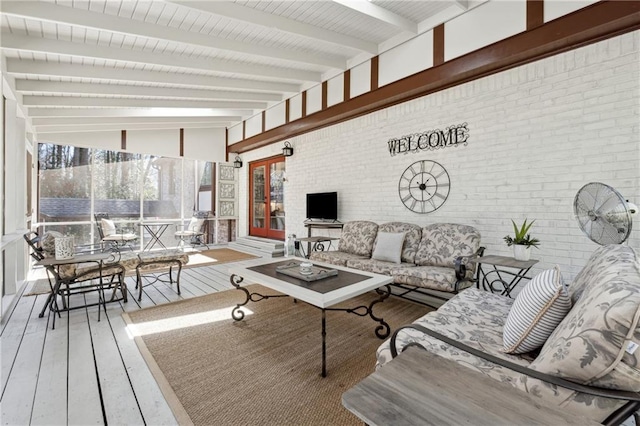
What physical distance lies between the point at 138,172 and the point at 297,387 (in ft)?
23.0

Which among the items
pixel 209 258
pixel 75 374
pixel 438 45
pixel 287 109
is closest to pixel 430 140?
pixel 438 45

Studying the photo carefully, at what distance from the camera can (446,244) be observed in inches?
139

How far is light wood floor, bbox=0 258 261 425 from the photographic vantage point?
170cm

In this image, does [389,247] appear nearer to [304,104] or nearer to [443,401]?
[443,401]

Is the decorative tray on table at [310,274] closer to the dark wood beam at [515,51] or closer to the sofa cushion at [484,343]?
the sofa cushion at [484,343]

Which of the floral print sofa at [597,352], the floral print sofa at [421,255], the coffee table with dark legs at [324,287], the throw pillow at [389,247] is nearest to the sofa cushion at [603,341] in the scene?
the floral print sofa at [597,352]

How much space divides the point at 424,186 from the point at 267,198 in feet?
14.4

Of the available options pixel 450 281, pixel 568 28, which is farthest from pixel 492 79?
pixel 450 281

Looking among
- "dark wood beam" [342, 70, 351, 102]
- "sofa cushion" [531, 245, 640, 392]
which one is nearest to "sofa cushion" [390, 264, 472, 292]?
"sofa cushion" [531, 245, 640, 392]

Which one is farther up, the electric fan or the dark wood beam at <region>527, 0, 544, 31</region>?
the dark wood beam at <region>527, 0, 544, 31</region>

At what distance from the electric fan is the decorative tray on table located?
2257 mm

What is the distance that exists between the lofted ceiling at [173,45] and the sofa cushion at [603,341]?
3110 millimetres

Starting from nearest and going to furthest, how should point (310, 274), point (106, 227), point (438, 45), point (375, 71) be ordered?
point (310, 274)
point (438, 45)
point (375, 71)
point (106, 227)

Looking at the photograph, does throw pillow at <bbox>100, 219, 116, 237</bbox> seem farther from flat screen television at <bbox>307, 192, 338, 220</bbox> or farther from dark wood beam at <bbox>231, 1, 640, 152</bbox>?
dark wood beam at <bbox>231, 1, 640, 152</bbox>
